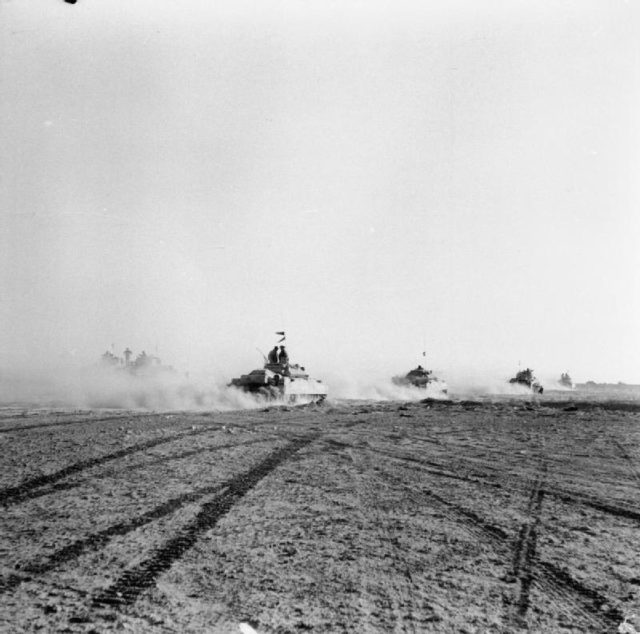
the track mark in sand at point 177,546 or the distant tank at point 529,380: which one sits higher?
the distant tank at point 529,380

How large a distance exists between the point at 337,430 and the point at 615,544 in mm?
8937

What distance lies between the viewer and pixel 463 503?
5.67 m

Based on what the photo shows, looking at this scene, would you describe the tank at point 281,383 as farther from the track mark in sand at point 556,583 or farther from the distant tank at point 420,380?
the track mark in sand at point 556,583

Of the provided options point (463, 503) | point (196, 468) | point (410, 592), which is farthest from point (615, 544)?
point (196, 468)

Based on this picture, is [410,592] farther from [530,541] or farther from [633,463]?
[633,463]

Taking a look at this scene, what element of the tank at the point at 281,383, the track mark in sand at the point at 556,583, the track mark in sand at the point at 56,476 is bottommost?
the track mark in sand at the point at 556,583

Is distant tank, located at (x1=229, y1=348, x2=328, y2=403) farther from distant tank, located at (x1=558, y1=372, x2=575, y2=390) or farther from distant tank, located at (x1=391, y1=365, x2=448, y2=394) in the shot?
distant tank, located at (x1=558, y1=372, x2=575, y2=390)

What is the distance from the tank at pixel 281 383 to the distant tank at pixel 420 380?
14.0 m

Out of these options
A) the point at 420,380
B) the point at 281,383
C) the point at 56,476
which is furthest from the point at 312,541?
the point at 420,380

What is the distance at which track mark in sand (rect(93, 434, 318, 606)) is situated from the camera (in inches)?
125

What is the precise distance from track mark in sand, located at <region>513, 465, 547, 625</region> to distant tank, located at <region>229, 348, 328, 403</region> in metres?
22.0

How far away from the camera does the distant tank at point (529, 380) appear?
57.4 metres

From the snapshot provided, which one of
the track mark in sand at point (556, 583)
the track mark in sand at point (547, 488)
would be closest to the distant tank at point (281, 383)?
the track mark in sand at point (547, 488)

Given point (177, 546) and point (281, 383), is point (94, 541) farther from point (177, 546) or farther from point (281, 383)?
point (281, 383)
